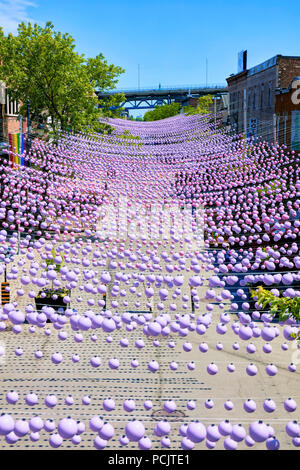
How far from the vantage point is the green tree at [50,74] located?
27.4 meters

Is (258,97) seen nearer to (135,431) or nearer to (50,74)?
(50,74)

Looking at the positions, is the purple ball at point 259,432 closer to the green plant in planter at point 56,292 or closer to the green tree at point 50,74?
the green plant in planter at point 56,292

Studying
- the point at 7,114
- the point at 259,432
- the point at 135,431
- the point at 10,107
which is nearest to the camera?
the point at 259,432

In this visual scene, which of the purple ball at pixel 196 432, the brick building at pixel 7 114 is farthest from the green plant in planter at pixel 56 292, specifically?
the brick building at pixel 7 114

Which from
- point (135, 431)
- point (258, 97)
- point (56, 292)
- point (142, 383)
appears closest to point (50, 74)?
point (56, 292)

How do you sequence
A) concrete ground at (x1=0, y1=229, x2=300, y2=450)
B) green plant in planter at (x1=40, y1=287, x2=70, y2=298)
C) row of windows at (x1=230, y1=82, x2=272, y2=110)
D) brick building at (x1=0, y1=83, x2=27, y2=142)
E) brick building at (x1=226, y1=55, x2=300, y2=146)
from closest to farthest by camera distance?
1. concrete ground at (x1=0, y1=229, x2=300, y2=450)
2. green plant in planter at (x1=40, y1=287, x2=70, y2=298)
3. brick building at (x1=226, y1=55, x2=300, y2=146)
4. brick building at (x1=0, y1=83, x2=27, y2=142)
5. row of windows at (x1=230, y1=82, x2=272, y2=110)

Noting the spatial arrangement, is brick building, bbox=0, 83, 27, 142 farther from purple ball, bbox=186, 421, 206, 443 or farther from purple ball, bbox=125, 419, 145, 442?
purple ball, bbox=186, 421, 206, 443

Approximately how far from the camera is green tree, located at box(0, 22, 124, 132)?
90.0ft

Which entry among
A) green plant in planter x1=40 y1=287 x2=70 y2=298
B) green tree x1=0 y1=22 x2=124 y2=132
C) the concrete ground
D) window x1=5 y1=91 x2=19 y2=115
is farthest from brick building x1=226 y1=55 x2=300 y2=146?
the concrete ground

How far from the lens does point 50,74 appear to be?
27.7 m
